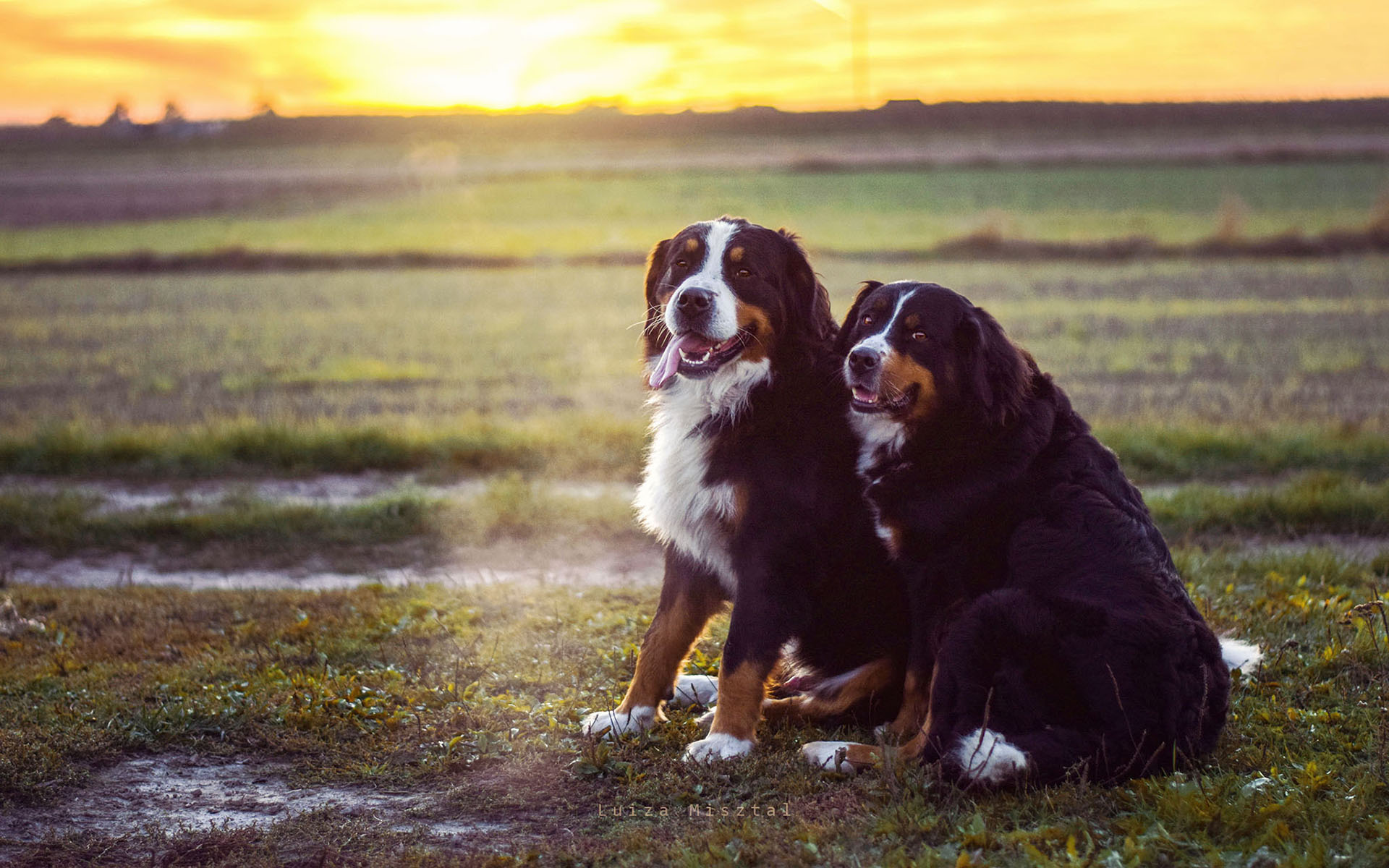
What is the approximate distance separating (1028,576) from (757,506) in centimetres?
109

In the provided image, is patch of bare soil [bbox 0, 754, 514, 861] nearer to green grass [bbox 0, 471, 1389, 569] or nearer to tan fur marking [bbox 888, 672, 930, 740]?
tan fur marking [bbox 888, 672, 930, 740]

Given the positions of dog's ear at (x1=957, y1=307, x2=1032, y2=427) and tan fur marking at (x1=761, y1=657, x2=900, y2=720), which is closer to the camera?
dog's ear at (x1=957, y1=307, x2=1032, y2=427)

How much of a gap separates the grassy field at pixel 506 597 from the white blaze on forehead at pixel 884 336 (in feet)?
5.35

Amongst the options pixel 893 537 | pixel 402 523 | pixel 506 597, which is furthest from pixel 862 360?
pixel 402 523

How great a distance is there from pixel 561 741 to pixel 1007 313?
701 inches

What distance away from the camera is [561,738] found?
4801 millimetres

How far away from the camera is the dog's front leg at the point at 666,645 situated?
15.7 ft

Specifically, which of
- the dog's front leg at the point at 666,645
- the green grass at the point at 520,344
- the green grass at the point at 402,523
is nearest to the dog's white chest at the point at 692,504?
the dog's front leg at the point at 666,645

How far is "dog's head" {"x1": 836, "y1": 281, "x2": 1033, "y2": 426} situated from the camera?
4.42 metres

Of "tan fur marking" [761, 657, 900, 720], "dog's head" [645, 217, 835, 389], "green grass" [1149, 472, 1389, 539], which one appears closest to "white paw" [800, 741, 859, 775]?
"tan fur marking" [761, 657, 900, 720]

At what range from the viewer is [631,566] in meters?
8.03

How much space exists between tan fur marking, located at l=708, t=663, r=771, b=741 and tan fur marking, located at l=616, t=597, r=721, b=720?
0.40 meters

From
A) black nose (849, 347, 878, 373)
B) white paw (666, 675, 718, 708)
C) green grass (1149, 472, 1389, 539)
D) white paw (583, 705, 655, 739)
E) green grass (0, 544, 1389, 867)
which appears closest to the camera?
green grass (0, 544, 1389, 867)

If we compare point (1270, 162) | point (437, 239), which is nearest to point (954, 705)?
point (437, 239)
